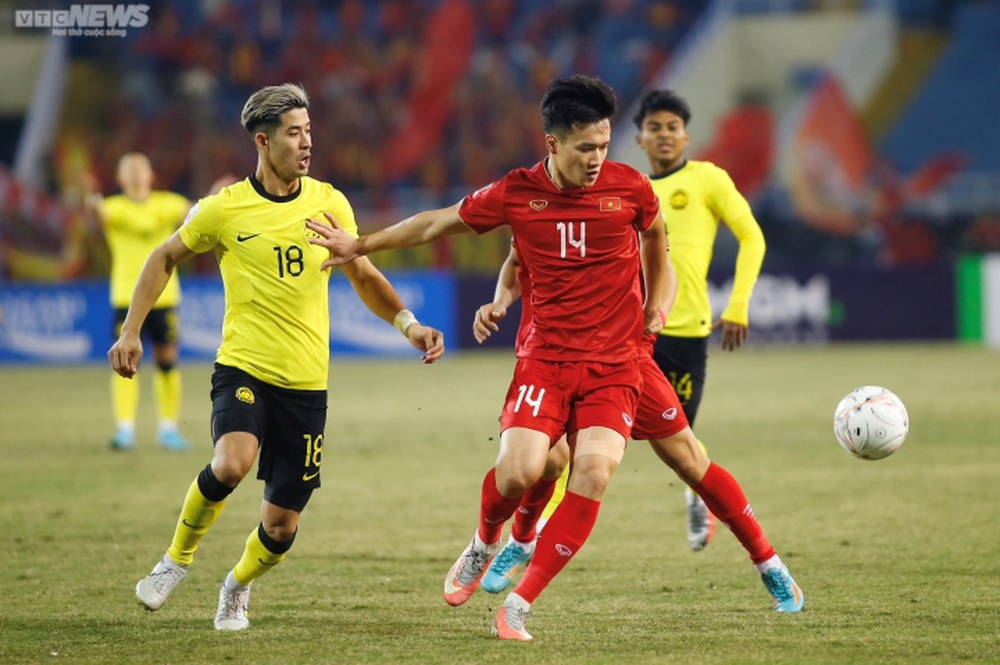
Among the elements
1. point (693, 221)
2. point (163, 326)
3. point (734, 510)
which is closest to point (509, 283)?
point (734, 510)

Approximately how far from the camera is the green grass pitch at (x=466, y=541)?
18.1 feet

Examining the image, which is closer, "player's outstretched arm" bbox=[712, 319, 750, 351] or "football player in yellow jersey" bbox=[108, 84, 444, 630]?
"football player in yellow jersey" bbox=[108, 84, 444, 630]

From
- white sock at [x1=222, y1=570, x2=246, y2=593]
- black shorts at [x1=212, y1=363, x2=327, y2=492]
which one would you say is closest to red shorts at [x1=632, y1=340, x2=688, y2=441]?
black shorts at [x1=212, y1=363, x2=327, y2=492]

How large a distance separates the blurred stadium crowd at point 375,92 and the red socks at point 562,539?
2026cm

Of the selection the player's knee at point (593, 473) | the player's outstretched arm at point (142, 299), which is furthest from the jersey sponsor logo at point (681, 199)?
the player's outstretched arm at point (142, 299)

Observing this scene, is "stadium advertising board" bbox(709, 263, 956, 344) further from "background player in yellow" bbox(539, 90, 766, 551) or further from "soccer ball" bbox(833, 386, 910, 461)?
"soccer ball" bbox(833, 386, 910, 461)

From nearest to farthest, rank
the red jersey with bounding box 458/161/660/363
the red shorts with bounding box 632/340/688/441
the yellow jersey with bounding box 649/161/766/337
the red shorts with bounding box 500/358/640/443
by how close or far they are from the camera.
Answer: the red shorts with bounding box 500/358/640/443 → the red jersey with bounding box 458/161/660/363 → the red shorts with bounding box 632/340/688/441 → the yellow jersey with bounding box 649/161/766/337

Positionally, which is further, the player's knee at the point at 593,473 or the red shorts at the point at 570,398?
the red shorts at the point at 570,398

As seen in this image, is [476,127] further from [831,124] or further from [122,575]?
[122,575]

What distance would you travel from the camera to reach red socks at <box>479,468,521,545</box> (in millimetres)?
6016

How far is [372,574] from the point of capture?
7.23 metres

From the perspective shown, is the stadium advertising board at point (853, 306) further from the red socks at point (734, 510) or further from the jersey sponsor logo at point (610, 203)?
the jersey sponsor logo at point (610, 203)

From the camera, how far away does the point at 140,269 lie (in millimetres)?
12711

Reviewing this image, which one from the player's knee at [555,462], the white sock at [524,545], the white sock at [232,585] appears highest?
the player's knee at [555,462]
